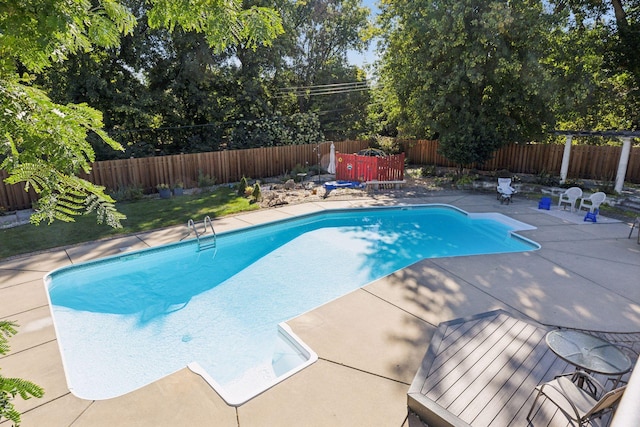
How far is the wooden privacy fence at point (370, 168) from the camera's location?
15336 millimetres

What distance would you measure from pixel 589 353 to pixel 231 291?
6352mm

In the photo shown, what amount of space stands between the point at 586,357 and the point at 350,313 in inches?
122

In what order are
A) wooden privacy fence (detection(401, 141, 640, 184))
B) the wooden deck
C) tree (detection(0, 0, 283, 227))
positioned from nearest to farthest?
tree (detection(0, 0, 283, 227)) → the wooden deck → wooden privacy fence (detection(401, 141, 640, 184))

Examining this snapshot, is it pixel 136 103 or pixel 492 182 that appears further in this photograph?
pixel 136 103

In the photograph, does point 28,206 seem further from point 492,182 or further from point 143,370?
point 492,182

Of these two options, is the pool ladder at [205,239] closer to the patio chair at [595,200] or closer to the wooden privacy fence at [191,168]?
the wooden privacy fence at [191,168]

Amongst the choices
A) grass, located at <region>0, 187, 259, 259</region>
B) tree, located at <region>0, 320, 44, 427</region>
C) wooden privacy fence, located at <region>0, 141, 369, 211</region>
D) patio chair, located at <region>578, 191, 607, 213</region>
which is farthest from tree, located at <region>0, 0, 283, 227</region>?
patio chair, located at <region>578, 191, 607, 213</region>

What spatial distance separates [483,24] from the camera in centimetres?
1325

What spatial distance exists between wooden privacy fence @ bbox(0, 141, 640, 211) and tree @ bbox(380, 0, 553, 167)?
196 cm

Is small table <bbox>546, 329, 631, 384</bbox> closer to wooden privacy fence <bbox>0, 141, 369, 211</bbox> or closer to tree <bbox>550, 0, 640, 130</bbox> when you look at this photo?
tree <bbox>550, 0, 640, 130</bbox>

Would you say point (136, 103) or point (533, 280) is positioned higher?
point (136, 103)

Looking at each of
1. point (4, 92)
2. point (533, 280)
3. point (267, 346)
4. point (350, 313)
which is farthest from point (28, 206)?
point (533, 280)

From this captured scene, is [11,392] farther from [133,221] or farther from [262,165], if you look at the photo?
[262,165]

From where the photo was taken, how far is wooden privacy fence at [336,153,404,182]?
15.3m
